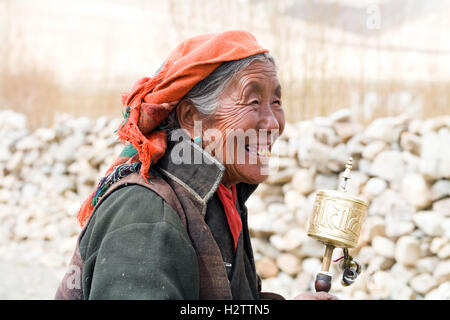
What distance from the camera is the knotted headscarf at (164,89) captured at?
1966 millimetres

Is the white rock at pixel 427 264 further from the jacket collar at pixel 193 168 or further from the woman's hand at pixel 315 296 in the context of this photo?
the jacket collar at pixel 193 168

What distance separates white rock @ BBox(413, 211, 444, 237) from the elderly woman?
3835 mm

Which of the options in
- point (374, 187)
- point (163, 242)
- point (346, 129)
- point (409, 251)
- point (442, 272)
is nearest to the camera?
point (163, 242)

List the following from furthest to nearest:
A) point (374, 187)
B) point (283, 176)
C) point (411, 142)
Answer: point (283, 176) → point (374, 187) → point (411, 142)

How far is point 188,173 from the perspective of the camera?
199cm

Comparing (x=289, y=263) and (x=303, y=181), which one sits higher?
(x=303, y=181)

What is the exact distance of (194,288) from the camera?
5.72ft

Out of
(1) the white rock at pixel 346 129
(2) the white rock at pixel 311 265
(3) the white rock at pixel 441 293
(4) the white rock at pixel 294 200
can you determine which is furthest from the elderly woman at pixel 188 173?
(1) the white rock at pixel 346 129

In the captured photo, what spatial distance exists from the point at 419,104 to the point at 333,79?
1.38 meters

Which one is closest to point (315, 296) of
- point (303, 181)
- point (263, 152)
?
point (263, 152)

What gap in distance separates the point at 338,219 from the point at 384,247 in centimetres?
393

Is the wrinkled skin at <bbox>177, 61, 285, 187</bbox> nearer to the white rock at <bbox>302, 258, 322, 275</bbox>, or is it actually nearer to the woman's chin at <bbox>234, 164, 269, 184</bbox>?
the woman's chin at <bbox>234, 164, 269, 184</bbox>

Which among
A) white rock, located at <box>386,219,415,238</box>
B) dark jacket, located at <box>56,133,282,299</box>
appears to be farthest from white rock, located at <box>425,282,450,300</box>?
dark jacket, located at <box>56,133,282,299</box>

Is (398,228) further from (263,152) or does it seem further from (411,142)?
(263,152)
